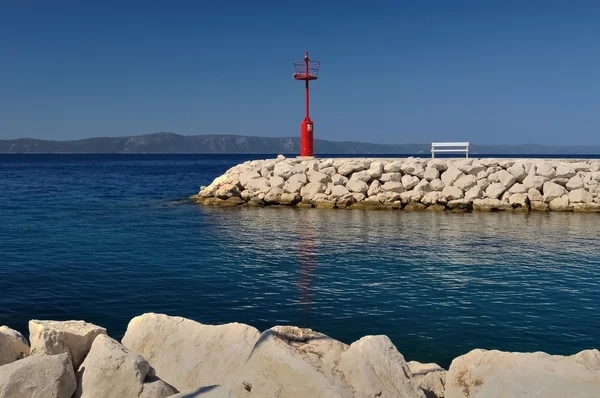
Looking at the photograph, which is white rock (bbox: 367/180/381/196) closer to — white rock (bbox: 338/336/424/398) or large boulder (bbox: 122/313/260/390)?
large boulder (bbox: 122/313/260/390)

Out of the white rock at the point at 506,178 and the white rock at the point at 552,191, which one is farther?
the white rock at the point at 506,178

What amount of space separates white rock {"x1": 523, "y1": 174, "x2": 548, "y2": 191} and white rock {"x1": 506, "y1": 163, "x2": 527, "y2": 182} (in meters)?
0.29

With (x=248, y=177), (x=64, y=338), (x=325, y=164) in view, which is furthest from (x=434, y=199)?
(x=64, y=338)

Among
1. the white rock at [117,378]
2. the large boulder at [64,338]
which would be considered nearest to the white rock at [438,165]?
the large boulder at [64,338]

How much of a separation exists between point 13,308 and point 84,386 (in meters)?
5.31

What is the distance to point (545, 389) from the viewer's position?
17.3ft

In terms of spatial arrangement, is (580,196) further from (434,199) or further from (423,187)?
(423,187)

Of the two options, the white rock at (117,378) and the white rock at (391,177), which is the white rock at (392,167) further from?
the white rock at (117,378)

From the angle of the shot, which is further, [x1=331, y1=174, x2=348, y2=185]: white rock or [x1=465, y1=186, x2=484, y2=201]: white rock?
[x1=331, y1=174, x2=348, y2=185]: white rock

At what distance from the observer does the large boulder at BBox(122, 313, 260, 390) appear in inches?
240

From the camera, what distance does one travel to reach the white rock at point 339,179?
1018 inches

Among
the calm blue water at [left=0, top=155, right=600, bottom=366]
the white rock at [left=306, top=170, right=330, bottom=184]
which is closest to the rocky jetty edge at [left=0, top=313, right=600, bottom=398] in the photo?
the calm blue water at [left=0, top=155, right=600, bottom=366]

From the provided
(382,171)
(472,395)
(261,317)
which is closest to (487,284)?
(261,317)

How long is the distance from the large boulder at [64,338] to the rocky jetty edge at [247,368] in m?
0.01
